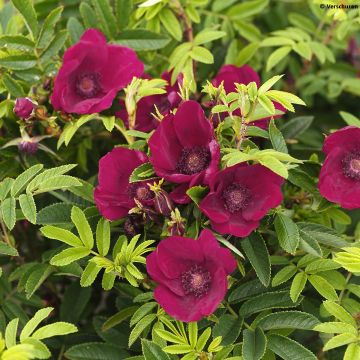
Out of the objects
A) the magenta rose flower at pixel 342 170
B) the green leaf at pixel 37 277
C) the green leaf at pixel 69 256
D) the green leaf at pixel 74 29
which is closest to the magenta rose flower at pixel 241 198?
the magenta rose flower at pixel 342 170

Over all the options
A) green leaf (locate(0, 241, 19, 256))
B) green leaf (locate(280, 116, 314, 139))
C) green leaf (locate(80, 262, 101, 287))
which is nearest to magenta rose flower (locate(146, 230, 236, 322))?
green leaf (locate(80, 262, 101, 287))

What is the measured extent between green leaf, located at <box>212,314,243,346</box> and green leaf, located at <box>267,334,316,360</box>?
0.05m

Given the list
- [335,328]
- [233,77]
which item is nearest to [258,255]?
[335,328]

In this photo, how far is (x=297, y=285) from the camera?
3.27 ft

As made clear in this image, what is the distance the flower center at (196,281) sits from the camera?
3.10 feet

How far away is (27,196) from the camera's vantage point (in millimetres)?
1004

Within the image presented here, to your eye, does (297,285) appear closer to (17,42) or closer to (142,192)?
(142,192)

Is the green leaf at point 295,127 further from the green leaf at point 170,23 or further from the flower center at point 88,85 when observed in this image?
the flower center at point 88,85

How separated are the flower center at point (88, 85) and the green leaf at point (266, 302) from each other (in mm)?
449

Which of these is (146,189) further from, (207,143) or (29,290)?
(29,290)

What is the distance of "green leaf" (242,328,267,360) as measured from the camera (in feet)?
3.06

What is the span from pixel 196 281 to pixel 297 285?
0.16m

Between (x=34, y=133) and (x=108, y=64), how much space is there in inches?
8.6

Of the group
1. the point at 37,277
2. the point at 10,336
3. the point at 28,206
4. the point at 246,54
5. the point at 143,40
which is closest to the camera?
the point at 10,336
